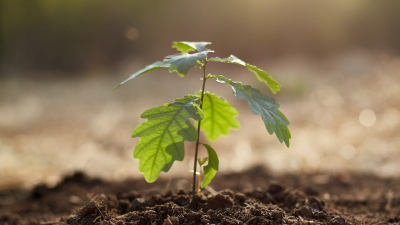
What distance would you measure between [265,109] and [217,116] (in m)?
0.48

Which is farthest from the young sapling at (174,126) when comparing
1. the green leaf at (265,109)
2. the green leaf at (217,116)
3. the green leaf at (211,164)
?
the green leaf at (217,116)

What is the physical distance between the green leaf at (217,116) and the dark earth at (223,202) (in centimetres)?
37

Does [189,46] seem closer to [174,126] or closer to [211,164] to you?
[174,126]

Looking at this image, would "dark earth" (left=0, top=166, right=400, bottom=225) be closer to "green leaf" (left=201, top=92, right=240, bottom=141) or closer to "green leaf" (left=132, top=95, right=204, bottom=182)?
"green leaf" (left=132, top=95, right=204, bottom=182)

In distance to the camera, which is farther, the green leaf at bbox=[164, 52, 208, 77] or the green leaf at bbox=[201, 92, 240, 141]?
the green leaf at bbox=[201, 92, 240, 141]

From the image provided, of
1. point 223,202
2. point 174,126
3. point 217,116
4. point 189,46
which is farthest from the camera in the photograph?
point 217,116

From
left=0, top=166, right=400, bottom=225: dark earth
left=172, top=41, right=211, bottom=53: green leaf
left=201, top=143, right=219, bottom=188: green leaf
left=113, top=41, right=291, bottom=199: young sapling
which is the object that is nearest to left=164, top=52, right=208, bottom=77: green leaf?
left=113, top=41, right=291, bottom=199: young sapling

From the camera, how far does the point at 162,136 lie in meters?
1.19

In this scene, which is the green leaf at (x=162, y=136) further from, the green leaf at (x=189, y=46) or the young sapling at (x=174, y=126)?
the green leaf at (x=189, y=46)

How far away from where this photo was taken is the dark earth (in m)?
1.36

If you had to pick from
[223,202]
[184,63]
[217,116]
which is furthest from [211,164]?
[184,63]

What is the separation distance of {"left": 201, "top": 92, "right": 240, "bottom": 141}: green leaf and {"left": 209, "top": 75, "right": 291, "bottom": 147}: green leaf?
1.01 ft

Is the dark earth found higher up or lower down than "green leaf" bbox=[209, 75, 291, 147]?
lower down

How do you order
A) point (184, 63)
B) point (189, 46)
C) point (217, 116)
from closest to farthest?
point (184, 63) < point (189, 46) < point (217, 116)
